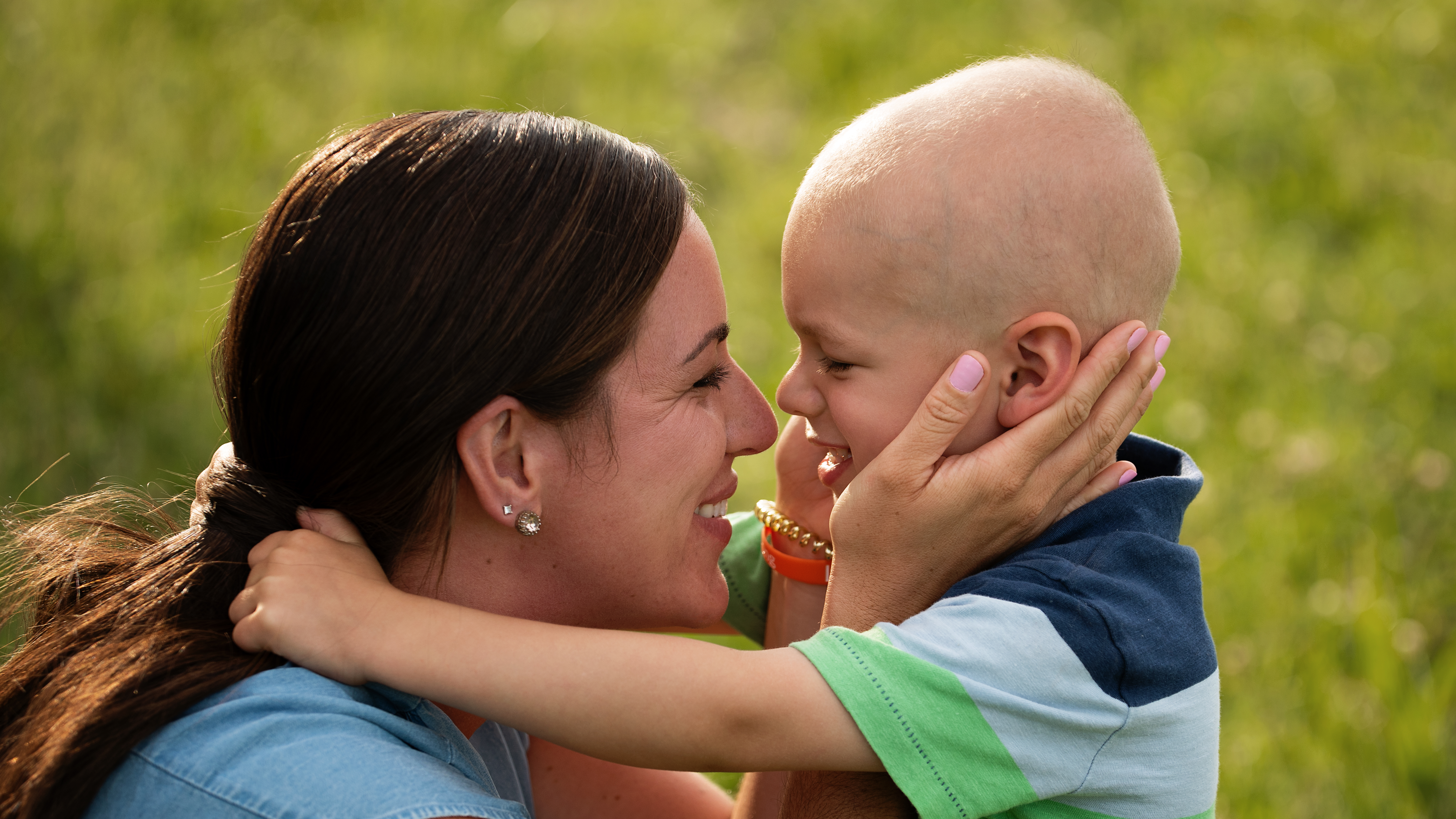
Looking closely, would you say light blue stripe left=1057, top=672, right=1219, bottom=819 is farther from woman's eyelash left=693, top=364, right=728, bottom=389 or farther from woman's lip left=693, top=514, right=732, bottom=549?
woman's eyelash left=693, top=364, right=728, bottom=389

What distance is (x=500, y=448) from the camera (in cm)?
198

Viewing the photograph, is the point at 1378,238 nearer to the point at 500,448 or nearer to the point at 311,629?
the point at 500,448

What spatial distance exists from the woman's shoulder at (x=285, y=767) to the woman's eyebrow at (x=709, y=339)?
0.77m

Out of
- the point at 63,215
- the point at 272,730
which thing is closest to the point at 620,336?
the point at 272,730

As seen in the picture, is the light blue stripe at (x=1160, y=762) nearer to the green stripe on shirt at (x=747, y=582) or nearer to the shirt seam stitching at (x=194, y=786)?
the green stripe on shirt at (x=747, y=582)

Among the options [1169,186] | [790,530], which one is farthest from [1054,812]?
[1169,186]

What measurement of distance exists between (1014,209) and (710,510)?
79cm

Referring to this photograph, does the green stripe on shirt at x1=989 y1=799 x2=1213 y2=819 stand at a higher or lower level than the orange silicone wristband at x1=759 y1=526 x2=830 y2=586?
lower

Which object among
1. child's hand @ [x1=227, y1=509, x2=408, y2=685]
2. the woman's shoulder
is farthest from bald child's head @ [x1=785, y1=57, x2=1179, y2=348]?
the woman's shoulder

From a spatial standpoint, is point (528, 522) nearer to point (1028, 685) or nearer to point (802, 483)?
point (802, 483)

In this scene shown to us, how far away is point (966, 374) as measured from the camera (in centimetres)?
198

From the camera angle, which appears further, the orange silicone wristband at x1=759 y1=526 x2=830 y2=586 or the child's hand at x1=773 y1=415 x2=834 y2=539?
the child's hand at x1=773 y1=415 x2=834 y2=539

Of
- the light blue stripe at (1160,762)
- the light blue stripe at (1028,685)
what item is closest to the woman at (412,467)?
the light blue stripe at (1028,685)

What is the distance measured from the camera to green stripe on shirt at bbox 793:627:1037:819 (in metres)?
1.67
